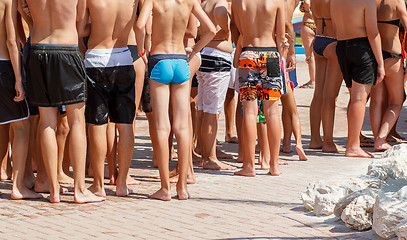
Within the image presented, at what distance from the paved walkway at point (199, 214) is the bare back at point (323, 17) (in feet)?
7.37

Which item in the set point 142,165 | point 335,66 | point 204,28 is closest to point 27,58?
point 204,28

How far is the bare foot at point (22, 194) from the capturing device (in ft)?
22.8

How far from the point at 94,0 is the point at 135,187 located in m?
1.94

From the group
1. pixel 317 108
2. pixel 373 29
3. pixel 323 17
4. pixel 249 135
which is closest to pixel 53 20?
pixel 249 135

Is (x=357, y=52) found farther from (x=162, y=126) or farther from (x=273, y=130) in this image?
(x=162, y=126)

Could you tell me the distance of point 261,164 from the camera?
880 cm

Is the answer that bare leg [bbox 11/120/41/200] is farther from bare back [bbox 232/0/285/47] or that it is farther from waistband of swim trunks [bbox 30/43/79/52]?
bare back [bbox 232/0/285/47]

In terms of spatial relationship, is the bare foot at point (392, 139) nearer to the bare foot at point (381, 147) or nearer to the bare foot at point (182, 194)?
the bare foot at point (381, 147)

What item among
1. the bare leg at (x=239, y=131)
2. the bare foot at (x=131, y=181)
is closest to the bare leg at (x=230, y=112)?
the bare leg at (x=239, y=131)

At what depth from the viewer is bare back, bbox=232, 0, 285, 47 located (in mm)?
A: 8125

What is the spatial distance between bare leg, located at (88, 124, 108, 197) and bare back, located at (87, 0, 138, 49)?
765 millimetres

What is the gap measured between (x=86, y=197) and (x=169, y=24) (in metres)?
1.74

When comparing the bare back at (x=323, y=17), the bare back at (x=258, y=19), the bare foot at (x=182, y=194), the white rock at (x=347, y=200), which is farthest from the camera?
the bare back at (x=323, y=17)

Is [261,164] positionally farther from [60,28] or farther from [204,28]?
[60,28]
